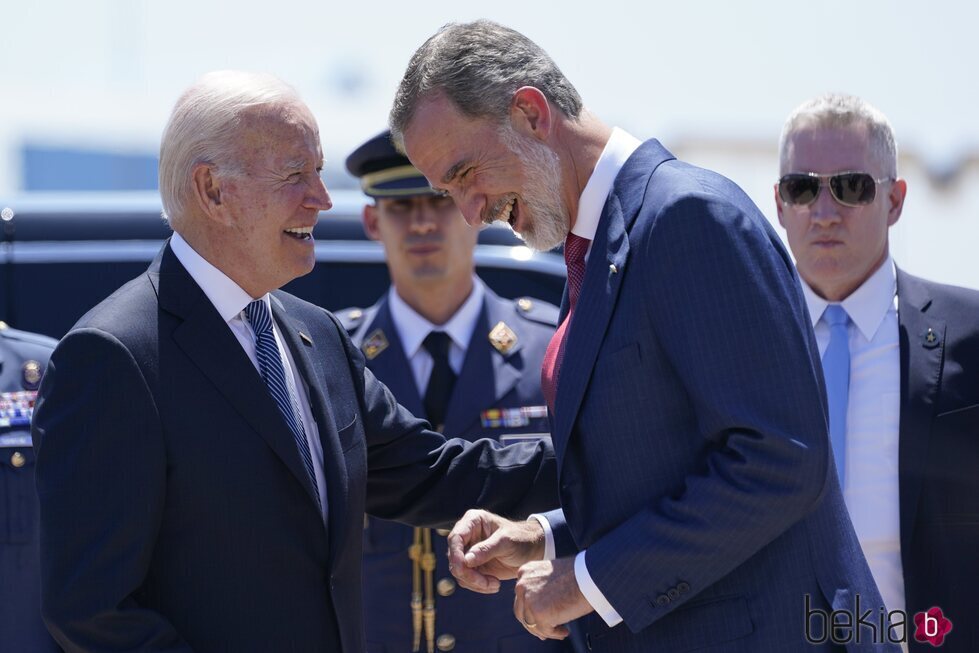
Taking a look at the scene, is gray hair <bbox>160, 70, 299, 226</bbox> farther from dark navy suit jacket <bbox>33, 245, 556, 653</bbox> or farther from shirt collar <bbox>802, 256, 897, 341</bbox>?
shirt collar <bbox>802, 256, 897, 341</bbox>

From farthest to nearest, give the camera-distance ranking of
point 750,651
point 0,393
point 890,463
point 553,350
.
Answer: point 0,393
point 890,463
point 553,350
point 750,651

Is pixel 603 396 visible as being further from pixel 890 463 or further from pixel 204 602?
pixel 890 463

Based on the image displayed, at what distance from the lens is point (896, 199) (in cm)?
361

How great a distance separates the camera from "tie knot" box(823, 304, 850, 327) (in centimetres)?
342

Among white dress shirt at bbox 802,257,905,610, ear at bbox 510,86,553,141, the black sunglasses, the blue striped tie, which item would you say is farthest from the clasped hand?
the black sunglasses

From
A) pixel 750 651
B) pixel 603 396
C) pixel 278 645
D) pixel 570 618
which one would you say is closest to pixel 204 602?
pixel 278 645

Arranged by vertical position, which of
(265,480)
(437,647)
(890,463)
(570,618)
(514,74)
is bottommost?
(437,647)

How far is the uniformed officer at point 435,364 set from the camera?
12.6ft

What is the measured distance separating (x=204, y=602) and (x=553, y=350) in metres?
0.91

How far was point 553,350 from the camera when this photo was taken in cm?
262

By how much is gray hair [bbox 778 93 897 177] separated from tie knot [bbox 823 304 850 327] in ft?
1.46

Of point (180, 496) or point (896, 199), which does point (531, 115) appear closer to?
point (180, 496)

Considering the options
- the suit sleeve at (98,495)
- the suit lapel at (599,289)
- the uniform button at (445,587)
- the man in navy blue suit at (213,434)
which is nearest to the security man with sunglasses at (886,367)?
the suit lapel at (599,289)

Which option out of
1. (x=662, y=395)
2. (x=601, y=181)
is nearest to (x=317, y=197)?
(x=601, y=181)
